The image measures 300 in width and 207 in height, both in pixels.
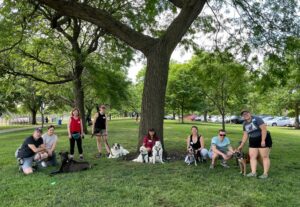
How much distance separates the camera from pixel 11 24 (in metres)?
12.6

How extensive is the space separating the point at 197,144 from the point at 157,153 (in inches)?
43.1

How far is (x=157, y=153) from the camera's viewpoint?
9023 millimetres

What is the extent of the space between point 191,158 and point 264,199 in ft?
11.0

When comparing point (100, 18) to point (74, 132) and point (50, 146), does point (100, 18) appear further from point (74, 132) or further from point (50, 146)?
point (50, 146)

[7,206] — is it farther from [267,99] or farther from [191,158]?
[267,99]

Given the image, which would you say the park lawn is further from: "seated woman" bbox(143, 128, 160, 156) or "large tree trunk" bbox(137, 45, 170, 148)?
"large tree trunk" bbox(137, 45, 170, 148)

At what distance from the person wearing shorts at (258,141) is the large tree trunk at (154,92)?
3.04 metres

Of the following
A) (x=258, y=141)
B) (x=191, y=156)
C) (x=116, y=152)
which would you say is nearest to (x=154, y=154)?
(x=191, y=156)

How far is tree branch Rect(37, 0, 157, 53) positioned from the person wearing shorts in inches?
158

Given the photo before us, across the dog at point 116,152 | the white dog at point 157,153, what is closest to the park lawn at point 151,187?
the white dog at point 157,153

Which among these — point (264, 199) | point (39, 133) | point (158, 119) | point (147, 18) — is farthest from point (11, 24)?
point (264, 199)

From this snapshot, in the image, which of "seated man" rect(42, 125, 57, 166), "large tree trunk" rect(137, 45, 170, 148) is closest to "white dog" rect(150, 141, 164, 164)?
"large tree trunk" rect(137, 45, 170, 148)

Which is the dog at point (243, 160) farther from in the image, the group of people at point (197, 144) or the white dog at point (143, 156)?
the white dog at point (143, 156)

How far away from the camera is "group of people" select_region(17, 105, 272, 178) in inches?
283
